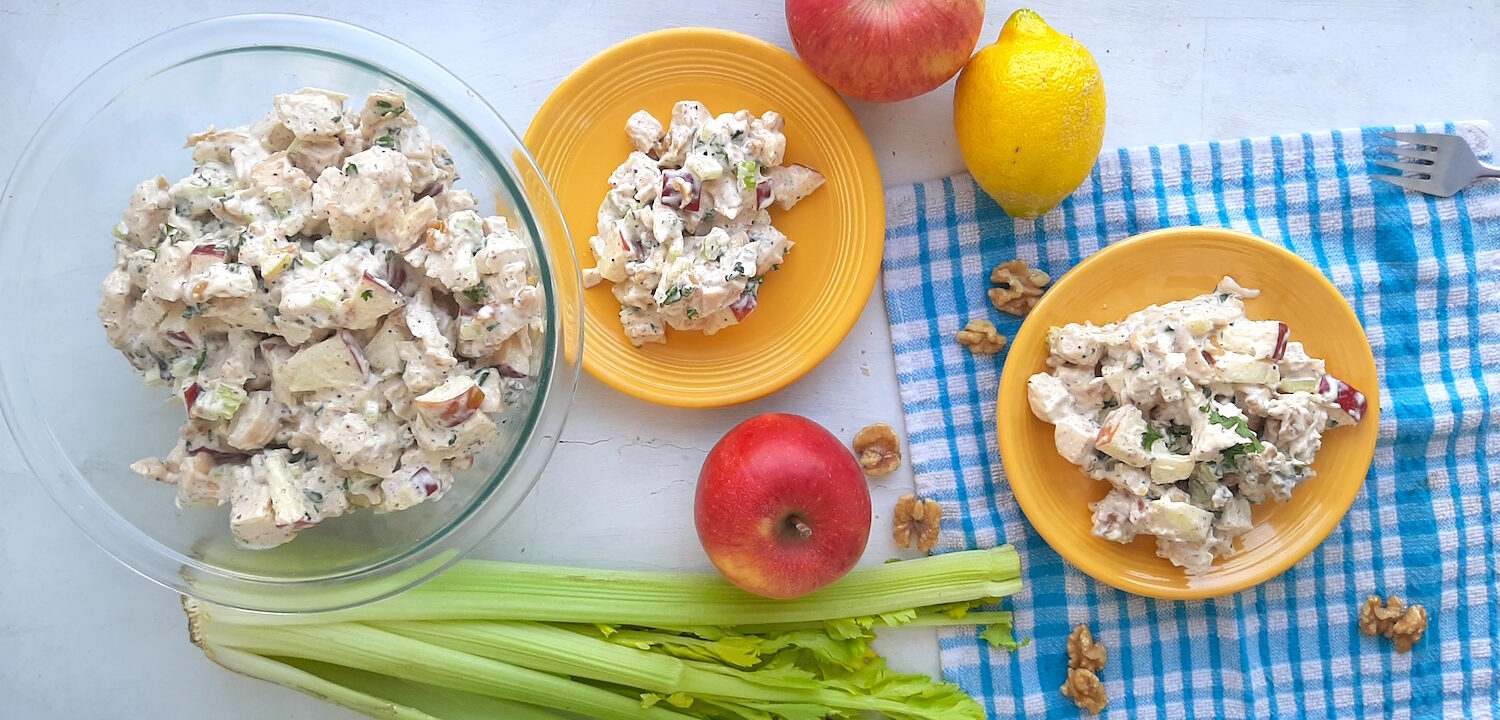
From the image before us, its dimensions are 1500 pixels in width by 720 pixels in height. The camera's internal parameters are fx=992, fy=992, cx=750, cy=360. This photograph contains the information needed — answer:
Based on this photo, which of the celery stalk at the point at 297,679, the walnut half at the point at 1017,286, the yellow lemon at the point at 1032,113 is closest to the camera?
the yellow lemon at the point at 1032,113

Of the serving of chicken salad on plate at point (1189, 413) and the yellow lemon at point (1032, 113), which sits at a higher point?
the yellow lemon at point (1032, 113)

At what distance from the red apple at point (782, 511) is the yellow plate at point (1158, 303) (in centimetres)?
A: 28

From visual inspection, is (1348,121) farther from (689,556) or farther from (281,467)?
(281,467)

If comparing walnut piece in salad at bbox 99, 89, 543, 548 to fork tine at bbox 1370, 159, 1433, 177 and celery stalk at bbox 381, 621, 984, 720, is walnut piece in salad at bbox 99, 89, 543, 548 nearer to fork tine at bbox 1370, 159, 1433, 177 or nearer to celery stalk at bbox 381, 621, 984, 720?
celery stalk at bbox 381, 621, 984, 720

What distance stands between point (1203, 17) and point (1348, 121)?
0.31 metres

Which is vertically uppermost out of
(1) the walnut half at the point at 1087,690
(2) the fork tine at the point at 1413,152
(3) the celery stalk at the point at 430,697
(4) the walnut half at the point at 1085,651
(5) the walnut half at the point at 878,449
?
(2) the fork tine at the point at 1413,152

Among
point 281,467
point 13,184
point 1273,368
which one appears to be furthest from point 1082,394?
point 13,184

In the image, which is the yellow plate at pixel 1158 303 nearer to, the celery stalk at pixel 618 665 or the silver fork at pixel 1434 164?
the silver fork at pixel 1434 164

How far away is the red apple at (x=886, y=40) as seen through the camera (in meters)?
1.40

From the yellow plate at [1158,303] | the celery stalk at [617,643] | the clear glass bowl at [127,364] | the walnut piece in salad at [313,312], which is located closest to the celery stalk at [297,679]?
the celery stalk at [617,643]

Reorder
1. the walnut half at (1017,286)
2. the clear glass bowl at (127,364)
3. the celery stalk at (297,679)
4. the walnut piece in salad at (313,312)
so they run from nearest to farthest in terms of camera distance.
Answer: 1. the walnut piece in salad at (313,312)
2. the clear glass bowl at (127,364)
3. the celery stalk at (297,679)
4. the walnut half at (1017,286)

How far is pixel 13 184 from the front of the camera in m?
1.28

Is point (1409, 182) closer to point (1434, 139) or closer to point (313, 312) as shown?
point (1434, 139)

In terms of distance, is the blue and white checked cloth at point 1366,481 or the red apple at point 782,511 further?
the blue and white checked cloth at point 1366,481
